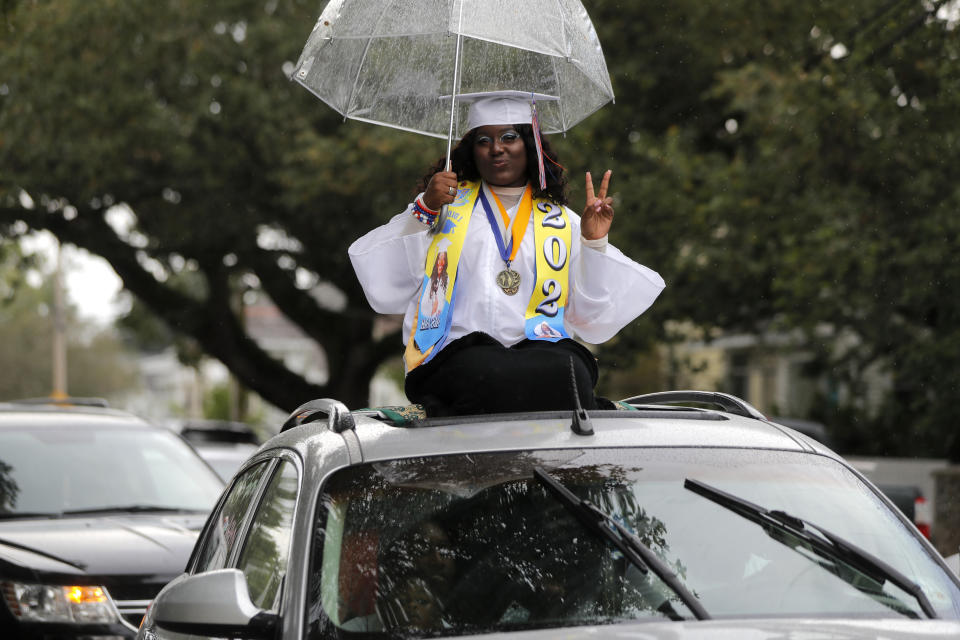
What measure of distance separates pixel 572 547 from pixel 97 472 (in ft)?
17.3

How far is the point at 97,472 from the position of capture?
775 centimetres

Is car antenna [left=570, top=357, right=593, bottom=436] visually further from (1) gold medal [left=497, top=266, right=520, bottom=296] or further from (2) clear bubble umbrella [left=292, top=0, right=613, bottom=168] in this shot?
(2) clear bubble umbrella [left=292, top=0, right=613, bottom=168]

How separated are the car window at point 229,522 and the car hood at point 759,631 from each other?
136 centimetres

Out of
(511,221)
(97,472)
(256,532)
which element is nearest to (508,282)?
(511,221)

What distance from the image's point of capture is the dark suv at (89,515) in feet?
20.6

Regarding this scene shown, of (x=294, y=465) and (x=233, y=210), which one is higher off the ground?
(x=233, y=210)

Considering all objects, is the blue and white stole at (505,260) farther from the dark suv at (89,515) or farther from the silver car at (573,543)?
the dark suv at (89,515)

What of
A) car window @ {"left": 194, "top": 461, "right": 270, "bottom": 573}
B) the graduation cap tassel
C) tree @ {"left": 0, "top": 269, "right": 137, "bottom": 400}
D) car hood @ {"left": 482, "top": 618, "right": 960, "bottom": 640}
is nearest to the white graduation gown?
the graduation cap tassel

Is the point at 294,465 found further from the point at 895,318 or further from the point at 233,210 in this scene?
the point at 233,210

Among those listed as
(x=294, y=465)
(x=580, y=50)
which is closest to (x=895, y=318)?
(x=580, y=50)

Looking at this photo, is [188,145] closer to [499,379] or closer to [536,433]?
[499,379]

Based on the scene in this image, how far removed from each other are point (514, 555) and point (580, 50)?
7.85ft

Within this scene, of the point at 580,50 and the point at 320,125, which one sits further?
the point at 320,125

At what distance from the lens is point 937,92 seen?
12.8m
